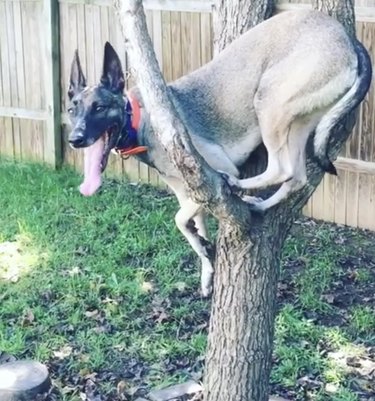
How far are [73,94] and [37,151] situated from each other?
15.3 feet

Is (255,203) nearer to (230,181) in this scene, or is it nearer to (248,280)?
(230,181)

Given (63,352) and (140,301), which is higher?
(140,301)

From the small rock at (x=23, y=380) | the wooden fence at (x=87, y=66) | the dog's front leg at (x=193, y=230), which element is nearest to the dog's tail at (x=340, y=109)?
the dog's front leg at (x=193, y=230)

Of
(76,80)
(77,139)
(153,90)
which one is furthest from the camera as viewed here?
(76,80)

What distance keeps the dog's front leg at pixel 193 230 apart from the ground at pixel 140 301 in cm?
66

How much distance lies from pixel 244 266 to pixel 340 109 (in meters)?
0.75

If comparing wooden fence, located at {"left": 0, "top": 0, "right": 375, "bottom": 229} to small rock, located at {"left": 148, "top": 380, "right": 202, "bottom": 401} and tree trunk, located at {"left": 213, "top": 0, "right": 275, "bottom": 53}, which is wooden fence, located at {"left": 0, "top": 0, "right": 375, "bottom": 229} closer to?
tree trunk, located at {"left": 213, "top": 0, "right": 275, "bottom": 53}

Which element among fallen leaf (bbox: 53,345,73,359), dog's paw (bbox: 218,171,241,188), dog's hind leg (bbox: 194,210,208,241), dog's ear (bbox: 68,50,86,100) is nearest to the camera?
dog's paw (bbox: 218,171,241,188)

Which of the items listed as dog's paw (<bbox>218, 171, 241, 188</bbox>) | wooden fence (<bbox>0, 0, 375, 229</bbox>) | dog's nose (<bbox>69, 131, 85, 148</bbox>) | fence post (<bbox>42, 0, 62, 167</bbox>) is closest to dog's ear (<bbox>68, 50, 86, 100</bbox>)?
dog's nose (<bbox>69, 131, 85, 148</bbox>)

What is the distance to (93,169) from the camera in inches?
142

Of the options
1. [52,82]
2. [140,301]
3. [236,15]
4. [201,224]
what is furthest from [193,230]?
[52,82]

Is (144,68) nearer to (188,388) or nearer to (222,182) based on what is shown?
(222,182)

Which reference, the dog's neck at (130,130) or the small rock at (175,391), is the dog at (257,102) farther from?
the small rock at (175,391)

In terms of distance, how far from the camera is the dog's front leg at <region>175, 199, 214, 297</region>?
4.14 metres
